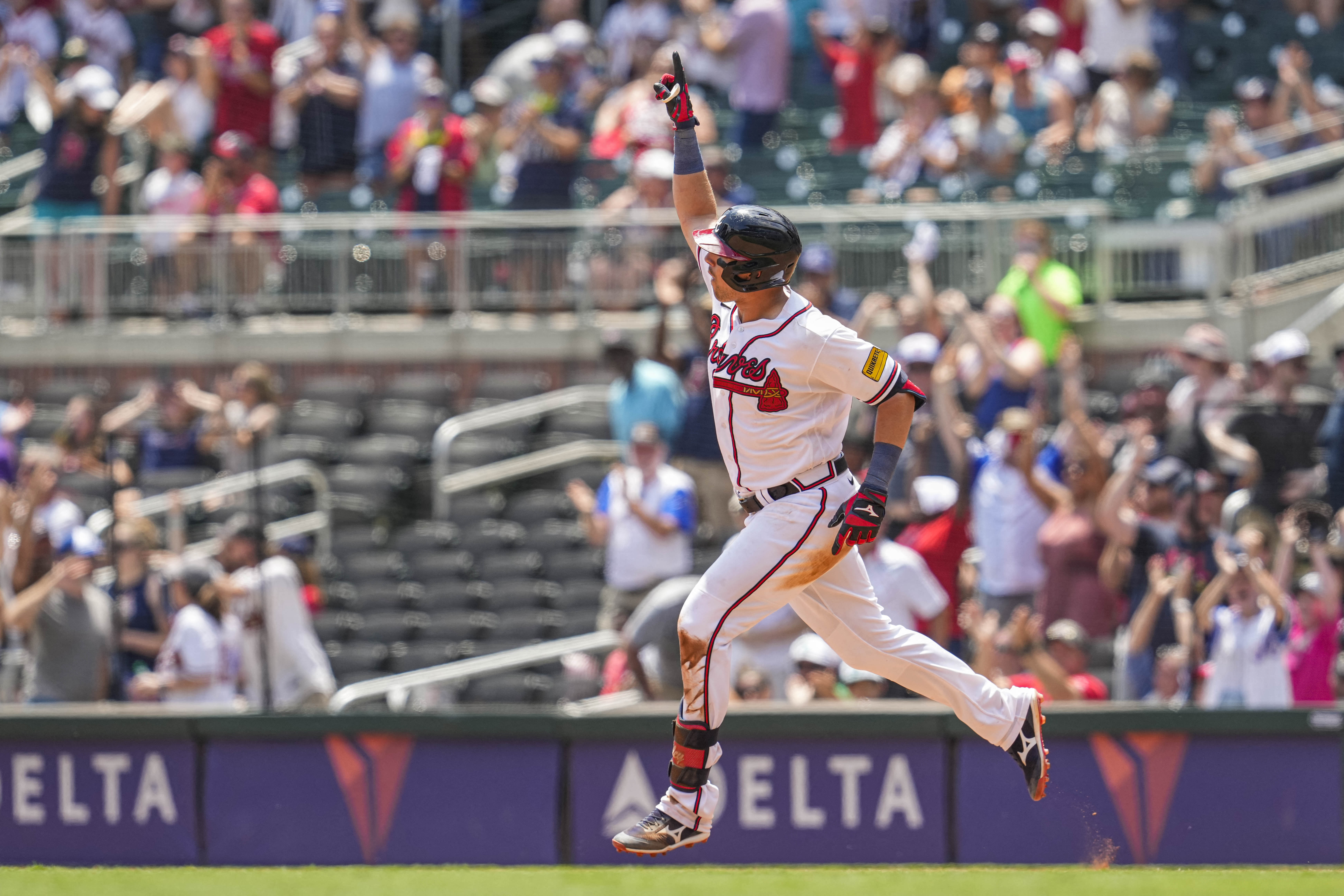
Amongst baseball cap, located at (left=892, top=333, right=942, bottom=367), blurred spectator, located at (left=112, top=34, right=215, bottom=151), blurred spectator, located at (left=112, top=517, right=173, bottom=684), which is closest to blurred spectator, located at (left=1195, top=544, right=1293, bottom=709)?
baseball cap, located at (left=892, top=333, right=942, bottom=367)

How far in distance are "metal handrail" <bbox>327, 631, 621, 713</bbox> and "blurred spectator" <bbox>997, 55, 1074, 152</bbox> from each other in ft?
18.1

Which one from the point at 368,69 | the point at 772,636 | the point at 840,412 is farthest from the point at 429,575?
the point at 840,412

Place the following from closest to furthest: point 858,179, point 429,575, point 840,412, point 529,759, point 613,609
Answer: point 840,412
point 529,759
point 613,609
point 429,575
point 858,179

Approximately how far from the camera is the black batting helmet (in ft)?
20.3

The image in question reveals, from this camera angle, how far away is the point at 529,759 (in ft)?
28.4

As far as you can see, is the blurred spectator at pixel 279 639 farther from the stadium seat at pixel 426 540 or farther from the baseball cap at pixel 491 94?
the baseball cap at pixel 491 94

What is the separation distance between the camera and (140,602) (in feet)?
35.2

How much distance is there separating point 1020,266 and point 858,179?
7.47 ft

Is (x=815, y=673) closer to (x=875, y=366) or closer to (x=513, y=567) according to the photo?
(x=513, y=567)

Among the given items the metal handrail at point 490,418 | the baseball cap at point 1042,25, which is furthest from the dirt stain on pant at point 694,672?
the baseball cap at point 1042,25

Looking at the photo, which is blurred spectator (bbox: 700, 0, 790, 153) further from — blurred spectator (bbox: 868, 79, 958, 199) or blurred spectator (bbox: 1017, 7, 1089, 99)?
blurred spectator (bbox: 1017, 7, 1089, 99)

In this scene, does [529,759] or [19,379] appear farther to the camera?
[19,379]

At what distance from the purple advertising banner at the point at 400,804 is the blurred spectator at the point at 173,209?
6566 mm

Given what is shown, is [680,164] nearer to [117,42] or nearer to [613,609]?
[613,609]
